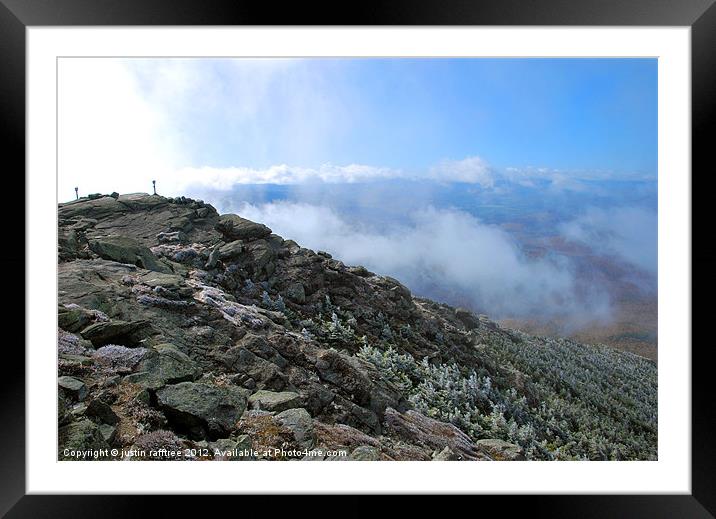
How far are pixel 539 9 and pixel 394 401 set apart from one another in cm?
328

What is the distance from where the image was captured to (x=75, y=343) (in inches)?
133

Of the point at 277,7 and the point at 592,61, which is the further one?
the point at 592,61

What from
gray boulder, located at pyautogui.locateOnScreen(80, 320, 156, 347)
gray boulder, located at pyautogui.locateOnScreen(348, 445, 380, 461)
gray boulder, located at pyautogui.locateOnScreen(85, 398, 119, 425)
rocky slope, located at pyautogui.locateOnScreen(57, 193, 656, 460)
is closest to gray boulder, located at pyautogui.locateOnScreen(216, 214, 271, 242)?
rocky slope, located at pyautogui.locateOnScreen(57, 193, 656, 460)

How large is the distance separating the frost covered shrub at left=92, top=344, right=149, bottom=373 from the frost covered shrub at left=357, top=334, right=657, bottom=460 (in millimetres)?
2155

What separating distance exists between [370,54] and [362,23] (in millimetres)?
269

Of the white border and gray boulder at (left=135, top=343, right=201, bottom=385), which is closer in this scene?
the white border

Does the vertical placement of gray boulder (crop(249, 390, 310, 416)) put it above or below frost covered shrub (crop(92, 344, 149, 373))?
below

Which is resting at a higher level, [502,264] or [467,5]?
[467,5]

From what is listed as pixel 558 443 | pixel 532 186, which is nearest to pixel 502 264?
pixel 532 186

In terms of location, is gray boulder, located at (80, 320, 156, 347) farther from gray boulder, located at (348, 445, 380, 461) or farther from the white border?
gray boulder, located at (348, 445, 380, 461)

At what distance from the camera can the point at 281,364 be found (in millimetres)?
3902

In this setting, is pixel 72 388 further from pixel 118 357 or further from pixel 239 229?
pixel 239 229

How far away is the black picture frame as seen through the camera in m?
2.52

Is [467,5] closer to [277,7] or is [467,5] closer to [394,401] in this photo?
[277,7]
